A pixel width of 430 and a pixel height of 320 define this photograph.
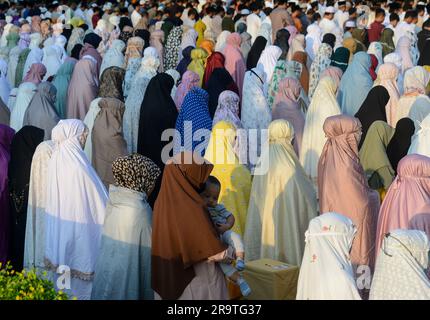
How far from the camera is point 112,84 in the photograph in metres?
10.1

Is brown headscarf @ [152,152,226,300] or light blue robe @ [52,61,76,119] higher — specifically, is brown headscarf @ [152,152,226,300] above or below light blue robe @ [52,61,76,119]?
below

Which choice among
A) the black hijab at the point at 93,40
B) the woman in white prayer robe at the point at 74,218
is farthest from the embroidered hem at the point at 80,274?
the black hijab at the point at 93,40

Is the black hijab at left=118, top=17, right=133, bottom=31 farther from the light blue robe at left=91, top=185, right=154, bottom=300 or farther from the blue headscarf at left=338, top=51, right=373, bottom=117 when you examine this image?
the light blue robe at left=91, top=185, right=154, bottom=300

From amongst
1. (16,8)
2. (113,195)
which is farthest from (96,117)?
(16,8)

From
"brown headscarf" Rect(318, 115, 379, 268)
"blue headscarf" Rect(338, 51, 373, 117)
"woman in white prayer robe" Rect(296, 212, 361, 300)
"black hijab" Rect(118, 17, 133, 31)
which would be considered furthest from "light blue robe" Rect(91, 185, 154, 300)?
"black hijab" Rect(118, 17, 133, 31)

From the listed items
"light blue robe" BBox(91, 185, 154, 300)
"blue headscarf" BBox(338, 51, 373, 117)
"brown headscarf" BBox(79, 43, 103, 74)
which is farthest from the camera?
"brown headscarf" BBox(79, 43, 103, 74)

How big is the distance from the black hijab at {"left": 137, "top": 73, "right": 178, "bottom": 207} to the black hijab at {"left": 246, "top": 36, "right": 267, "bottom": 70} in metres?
4.68

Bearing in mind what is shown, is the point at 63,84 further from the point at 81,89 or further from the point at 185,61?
the point at 185,61

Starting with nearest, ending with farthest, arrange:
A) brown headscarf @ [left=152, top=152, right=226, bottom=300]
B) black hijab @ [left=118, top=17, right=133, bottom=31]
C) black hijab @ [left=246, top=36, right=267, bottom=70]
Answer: brown headscarf @ [left=152, top=152, right=226, bottom=300], black hijab @ [left=246, top=36, right=267, bottom=70], black hijab @ [left=118, top=17, right=133, bottom=31]

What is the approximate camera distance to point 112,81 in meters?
10.1

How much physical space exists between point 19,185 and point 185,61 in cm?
624

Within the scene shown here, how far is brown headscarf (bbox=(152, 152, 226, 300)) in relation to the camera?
188 inches

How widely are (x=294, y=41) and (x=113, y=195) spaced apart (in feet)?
27.0

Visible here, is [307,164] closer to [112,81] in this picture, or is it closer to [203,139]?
[203,139]
